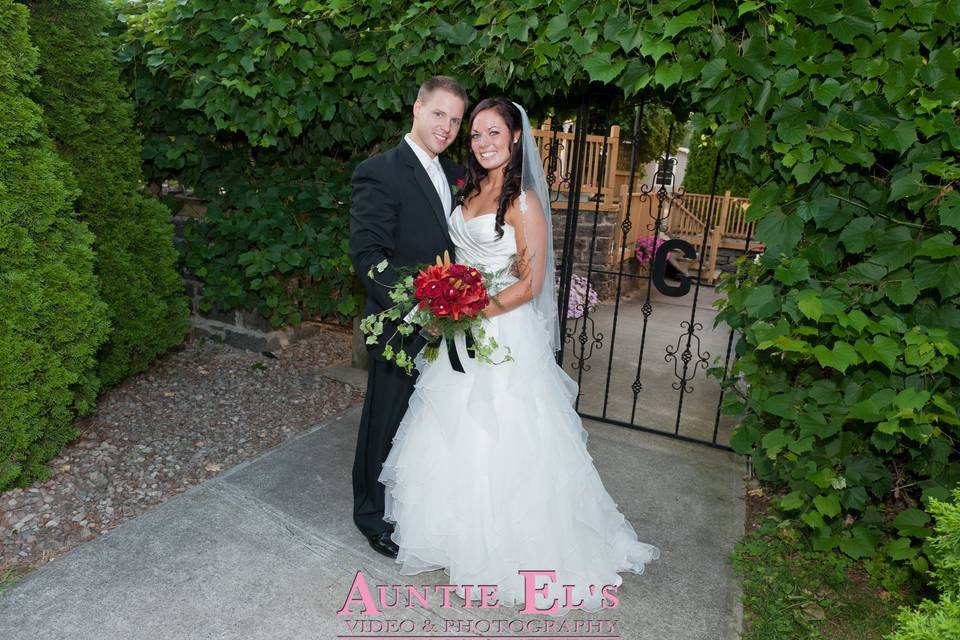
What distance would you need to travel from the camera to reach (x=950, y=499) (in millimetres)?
2582

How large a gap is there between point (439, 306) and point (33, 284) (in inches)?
87.8

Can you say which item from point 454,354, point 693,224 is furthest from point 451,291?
point 693,224

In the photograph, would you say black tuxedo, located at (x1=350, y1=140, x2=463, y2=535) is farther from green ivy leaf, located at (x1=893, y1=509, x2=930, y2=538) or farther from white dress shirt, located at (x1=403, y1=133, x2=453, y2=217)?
green ivy leaf, located at (x1=893, y1=509, x2=930, y2=538)

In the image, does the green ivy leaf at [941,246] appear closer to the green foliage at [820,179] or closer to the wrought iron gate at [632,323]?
the green foliage at [820,179]

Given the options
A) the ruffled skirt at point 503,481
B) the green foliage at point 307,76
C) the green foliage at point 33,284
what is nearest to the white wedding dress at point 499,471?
the ruffled skirt at point 503,481

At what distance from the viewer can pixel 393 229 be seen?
266 centimetres

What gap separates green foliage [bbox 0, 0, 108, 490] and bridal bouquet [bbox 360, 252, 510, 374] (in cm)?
183

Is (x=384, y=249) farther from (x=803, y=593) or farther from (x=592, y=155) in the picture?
(x=592, y=155)

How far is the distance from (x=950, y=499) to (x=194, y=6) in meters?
5.12

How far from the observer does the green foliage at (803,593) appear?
2529 mm

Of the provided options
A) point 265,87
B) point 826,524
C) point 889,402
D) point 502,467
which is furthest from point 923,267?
point 265,87

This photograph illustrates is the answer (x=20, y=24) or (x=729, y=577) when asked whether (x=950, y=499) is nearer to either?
(x=729, y=577)

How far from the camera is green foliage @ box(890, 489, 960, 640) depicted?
1475 mm

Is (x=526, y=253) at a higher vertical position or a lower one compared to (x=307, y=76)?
lower
